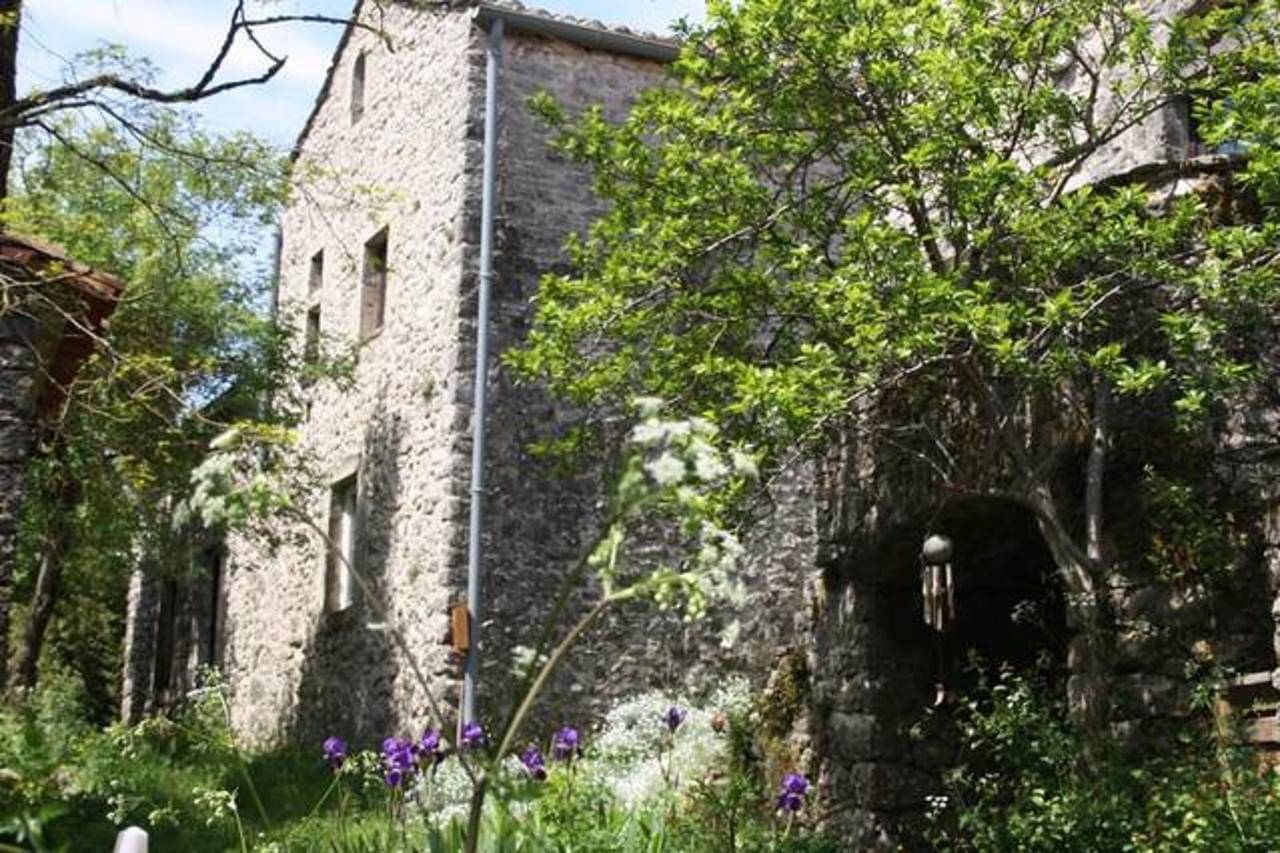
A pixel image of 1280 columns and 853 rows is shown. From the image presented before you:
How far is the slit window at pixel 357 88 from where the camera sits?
16219 mm

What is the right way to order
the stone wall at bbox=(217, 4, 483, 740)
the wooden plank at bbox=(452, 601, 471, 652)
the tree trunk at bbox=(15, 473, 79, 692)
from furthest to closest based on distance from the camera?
1. the tree trunk at bbox=(15, 473, 79, 692)
2. the stone wall at bbox=(217, 4, 483, 740)
3. the wooden plank at bbox=(452, 601, 471, 652)

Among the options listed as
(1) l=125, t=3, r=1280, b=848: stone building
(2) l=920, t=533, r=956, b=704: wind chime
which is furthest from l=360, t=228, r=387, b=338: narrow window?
(2) l=920, t=533, r=956, b=704: wind chime

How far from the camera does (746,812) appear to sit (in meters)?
9.48

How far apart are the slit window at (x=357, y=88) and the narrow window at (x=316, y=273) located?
62.0 inches

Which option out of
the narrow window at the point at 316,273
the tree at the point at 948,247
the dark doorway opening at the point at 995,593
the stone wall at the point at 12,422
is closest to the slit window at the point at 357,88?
the narrow window at the point at 316,273

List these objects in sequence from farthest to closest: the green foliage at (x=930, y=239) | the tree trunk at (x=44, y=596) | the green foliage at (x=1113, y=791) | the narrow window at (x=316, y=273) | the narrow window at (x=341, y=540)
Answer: the narrow window at (x=316, y=273)
the tree trunk at (x=44, y=596)
the narrow window at (x=341, y=540)
the green foliage at (x=930, y=239)
the green foliage at (x=1113, y=791)

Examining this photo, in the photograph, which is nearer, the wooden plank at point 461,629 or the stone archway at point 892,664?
the stone archway at point 892,664

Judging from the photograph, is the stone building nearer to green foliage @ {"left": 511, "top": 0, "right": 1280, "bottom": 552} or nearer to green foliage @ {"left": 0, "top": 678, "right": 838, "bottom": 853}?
green foliage @ {"left": 511, "top": 0, "right": 1280, "bottom": 552}

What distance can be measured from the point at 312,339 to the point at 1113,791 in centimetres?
1035

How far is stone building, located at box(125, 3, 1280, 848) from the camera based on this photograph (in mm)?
9641

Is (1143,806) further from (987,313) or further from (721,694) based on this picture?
(721,694)

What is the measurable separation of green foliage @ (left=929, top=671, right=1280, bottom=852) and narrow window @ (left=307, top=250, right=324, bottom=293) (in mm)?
10594

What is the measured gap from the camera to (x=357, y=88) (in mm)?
16297

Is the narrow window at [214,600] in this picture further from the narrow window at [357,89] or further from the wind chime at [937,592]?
the wind chime at [937,592]
